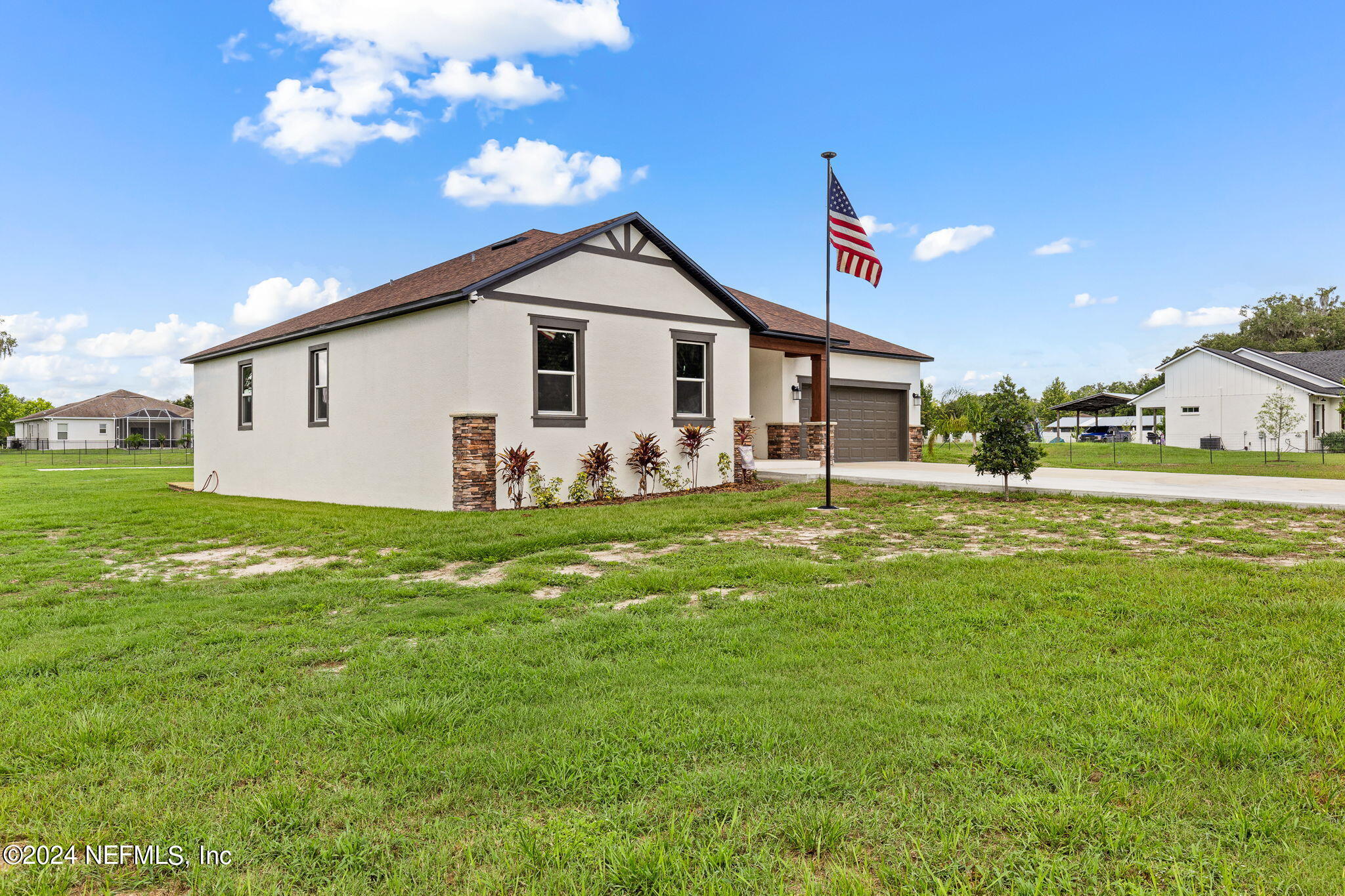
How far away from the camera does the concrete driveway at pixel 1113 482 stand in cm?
1089

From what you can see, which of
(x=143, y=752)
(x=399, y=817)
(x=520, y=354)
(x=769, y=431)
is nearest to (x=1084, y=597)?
(x=399, y=817)

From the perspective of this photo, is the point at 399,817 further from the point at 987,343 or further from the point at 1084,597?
the point at 987,343

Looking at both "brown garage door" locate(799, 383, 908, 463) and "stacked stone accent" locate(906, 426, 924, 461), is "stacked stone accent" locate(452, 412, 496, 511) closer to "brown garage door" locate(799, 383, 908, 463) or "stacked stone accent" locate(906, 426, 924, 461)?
"brown garage door" locate(799, 383, 908, 463)

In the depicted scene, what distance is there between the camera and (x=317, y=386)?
617 inches

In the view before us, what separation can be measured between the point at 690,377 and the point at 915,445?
10.0 meters

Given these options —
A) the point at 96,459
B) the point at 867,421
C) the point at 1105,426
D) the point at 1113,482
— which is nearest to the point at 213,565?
the point at 1113,482

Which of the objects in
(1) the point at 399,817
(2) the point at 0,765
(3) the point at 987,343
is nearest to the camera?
(1) the point at 399,817

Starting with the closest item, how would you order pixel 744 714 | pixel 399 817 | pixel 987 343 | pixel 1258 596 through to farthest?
pixel 399 817 → pixel 744 714 → pixel 1258 596 → pixel 987 343

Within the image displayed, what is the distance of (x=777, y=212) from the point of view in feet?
63.8

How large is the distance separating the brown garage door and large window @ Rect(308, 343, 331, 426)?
11.6 m

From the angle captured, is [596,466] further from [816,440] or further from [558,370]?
[816,440]

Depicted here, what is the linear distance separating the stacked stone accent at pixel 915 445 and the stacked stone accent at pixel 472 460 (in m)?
13.9

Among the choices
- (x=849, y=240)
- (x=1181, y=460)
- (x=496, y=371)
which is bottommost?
(x=1181, y=460)

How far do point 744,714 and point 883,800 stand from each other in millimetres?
809
